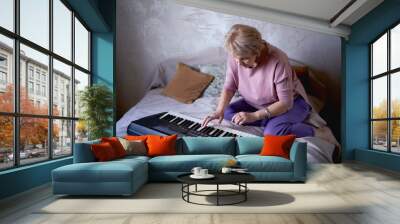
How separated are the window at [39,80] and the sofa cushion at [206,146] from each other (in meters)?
2.08

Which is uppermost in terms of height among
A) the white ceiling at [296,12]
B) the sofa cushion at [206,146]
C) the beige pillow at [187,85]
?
the white ceiling at [296,12]

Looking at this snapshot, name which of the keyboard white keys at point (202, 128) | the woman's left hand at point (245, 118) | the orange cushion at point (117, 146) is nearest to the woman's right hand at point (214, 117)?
the keyboard white keys at point (202, 128)

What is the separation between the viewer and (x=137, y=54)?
A: 8.86 metres

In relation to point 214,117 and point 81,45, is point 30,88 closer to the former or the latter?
point 81,45

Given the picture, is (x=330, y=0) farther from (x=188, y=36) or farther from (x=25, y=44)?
(x=25, y=44)

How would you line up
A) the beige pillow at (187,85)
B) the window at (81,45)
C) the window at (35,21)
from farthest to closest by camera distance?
the beige pillow at (187,85) → the window at (81,45) → the window at (35,21)

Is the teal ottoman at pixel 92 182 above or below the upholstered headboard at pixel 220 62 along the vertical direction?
below

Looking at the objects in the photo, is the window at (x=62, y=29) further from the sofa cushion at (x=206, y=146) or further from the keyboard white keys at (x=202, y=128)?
the sofa cushion at (x=206, y=146)

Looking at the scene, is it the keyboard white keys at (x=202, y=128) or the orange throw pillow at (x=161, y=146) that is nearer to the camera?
the orange throw pillow at (x=161, y=146)

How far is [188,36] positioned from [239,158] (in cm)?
376

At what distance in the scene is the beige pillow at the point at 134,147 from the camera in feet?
21.2

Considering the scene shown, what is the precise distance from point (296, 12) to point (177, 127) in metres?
3.34

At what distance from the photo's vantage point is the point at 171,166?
588cm

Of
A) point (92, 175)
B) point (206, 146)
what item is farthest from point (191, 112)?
point (92, 175)
